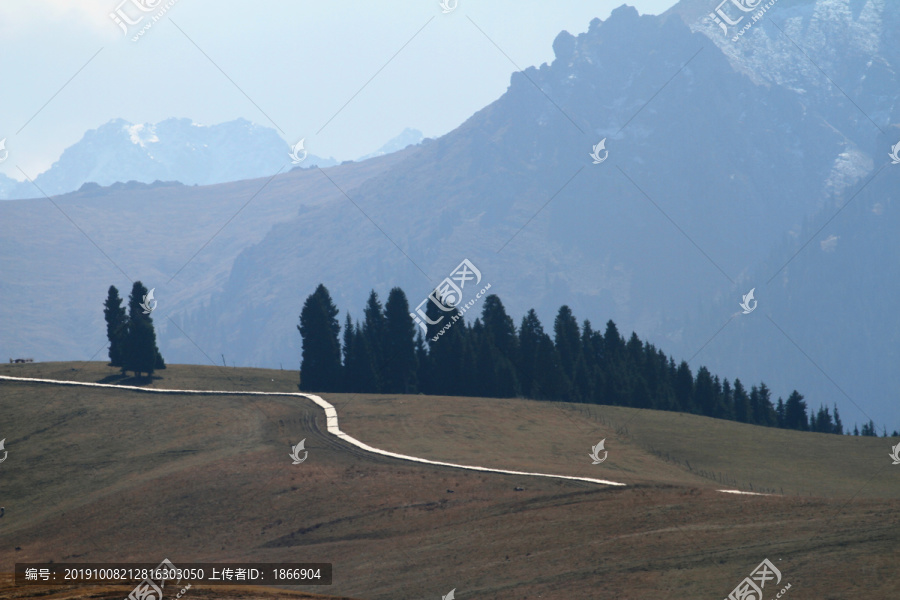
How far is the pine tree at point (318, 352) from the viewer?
4050 inches

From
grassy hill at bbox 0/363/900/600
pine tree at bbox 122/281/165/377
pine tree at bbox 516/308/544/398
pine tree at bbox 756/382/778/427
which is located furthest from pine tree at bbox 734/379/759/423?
pine tree at bbox 122/281/165/377

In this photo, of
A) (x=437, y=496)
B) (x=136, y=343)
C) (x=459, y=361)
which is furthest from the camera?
(x=459, y=361)

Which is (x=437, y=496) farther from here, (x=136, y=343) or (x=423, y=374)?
(x=423, y=374)

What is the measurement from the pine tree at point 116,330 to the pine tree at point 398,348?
30483 millimetres

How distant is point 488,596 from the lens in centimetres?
3691

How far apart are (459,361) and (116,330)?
40140 mm

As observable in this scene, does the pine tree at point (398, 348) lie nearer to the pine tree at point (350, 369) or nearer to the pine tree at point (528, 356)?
the pine tree at point (350, 369)

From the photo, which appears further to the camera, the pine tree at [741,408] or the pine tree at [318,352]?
the pine tree at [741,408]

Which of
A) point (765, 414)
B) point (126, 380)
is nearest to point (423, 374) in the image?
point (126, 380)

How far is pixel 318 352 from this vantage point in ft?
342

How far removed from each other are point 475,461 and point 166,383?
140 ft

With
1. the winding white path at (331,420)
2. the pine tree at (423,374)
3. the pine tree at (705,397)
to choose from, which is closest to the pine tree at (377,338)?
the pine tree at (423,374)

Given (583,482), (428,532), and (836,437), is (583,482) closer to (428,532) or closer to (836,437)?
(428,532)

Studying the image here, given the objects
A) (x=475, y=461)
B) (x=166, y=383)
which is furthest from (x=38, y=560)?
(x=166, y=383)
